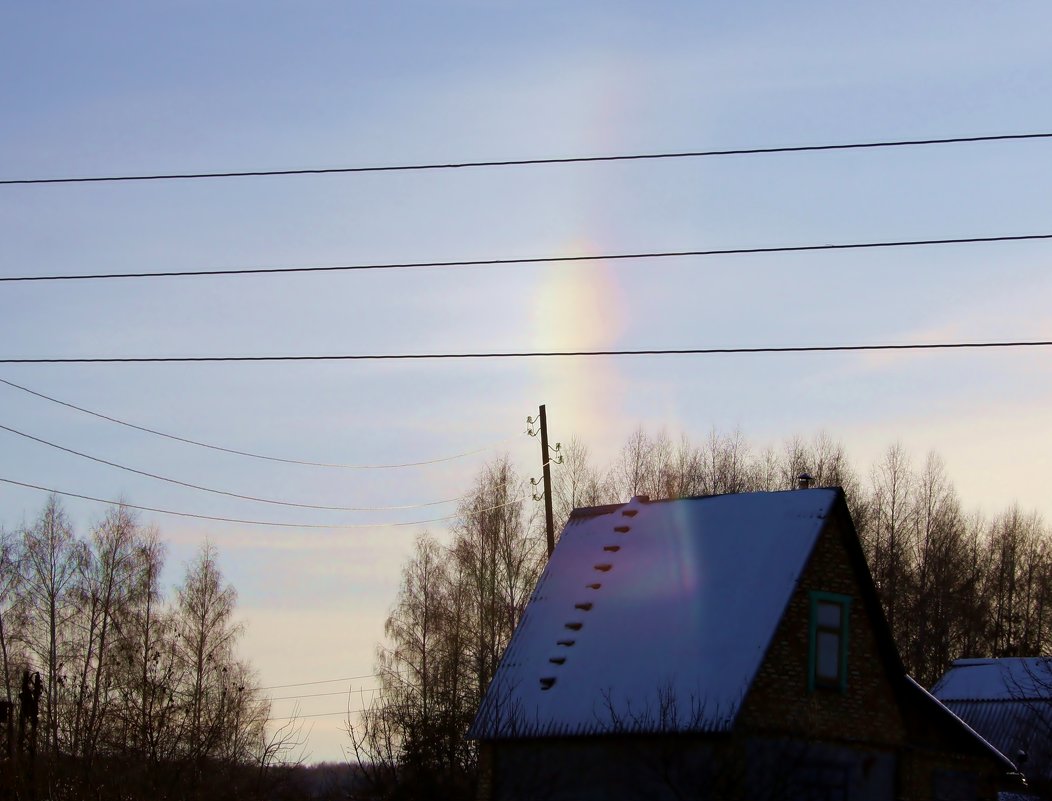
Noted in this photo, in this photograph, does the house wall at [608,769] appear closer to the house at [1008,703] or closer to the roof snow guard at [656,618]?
the roof snow guard at [656,618]

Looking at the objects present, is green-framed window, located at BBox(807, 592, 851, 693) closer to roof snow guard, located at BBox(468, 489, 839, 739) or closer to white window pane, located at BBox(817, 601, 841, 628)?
white window pane, located at BBox(817, 601, 841, 628)

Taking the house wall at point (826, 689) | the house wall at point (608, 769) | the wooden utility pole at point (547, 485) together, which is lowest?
the house wall at point (608, 769)

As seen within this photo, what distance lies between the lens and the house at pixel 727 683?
82.3ft

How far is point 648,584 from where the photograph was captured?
29047 mm

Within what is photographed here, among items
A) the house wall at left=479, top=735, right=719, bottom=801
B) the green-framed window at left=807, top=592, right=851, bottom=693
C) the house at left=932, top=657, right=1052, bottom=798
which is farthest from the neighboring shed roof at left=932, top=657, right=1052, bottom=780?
the house wall at left=479, top=735, right=719, bottom=801

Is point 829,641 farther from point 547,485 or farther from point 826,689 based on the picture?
point 547,485

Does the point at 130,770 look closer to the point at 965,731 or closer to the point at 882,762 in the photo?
the point at 882,762

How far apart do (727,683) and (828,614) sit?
3.16 meters

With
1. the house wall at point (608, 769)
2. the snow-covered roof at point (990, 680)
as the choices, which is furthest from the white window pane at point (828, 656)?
the snow-covered roof at point (990, 680)

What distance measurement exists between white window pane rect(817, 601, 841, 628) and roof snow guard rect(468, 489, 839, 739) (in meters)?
0.99

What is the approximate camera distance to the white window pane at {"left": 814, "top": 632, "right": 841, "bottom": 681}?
26.7m

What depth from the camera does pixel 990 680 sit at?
49000mm

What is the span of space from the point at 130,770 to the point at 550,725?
8046 mm

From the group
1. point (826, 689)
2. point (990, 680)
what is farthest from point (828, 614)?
point (990, 680)
